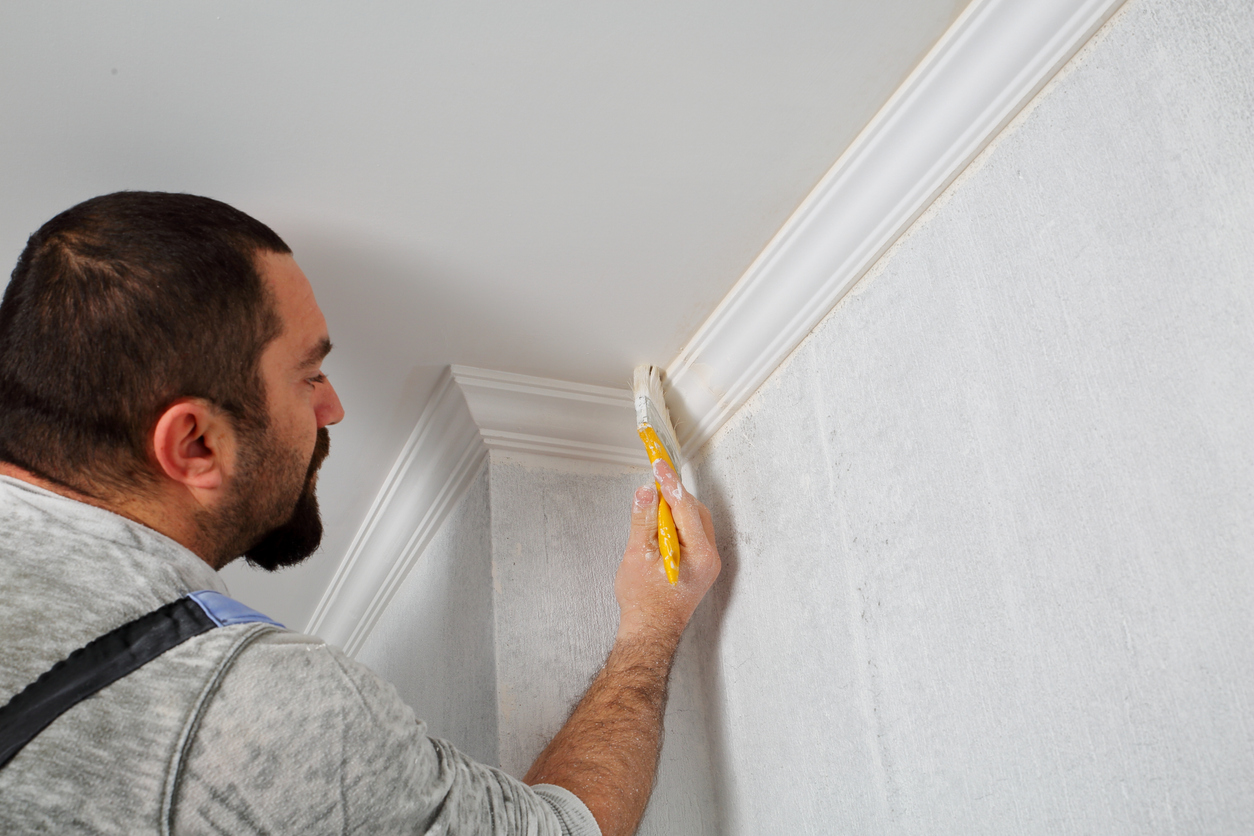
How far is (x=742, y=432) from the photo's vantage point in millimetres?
1583

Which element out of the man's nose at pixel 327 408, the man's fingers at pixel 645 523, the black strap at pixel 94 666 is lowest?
the black strap at pixel 94 666

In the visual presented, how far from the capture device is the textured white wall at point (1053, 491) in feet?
2.60

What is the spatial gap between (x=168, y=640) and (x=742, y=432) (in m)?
1.00

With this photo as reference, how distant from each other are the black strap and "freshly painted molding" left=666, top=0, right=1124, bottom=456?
94 cm

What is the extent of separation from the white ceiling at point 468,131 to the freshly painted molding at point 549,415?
0.15 metres

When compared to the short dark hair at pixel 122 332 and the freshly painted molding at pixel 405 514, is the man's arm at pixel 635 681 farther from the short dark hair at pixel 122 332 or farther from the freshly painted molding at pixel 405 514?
the short dark hair at pixel 122 332

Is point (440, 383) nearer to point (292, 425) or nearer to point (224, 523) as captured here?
point (292, 425)

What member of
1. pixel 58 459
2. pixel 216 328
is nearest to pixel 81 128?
pixel 216 328

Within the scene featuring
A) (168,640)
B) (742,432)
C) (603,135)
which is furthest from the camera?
(742,432)

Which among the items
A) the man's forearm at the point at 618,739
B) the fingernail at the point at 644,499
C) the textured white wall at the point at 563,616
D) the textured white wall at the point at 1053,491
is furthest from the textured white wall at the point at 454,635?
the textured white wall at the point at 1053,491

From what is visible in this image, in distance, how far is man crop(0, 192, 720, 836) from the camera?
0.79 meters

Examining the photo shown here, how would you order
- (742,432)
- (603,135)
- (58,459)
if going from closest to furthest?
(58,459) → (603,135) → (742,432)

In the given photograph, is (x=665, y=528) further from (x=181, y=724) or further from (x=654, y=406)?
(x=181, y=724)

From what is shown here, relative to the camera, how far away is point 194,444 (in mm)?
1077
